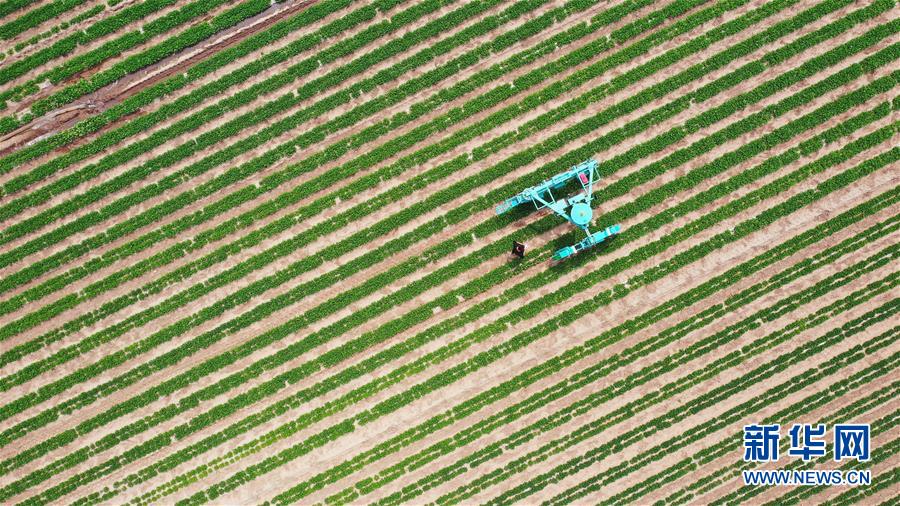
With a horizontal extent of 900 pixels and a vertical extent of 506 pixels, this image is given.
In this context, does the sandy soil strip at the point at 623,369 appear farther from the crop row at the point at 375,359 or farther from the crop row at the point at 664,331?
the crop row at the point at 375,359

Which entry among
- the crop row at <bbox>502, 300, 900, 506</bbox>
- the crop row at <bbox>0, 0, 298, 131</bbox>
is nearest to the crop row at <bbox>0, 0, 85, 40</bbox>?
the crop row at <bbox>0, 0, 298, 131</bbox>

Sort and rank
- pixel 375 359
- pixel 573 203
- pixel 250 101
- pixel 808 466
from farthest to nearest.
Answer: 1. pixel 250 101
2. pixel 808 466
3. pixel 375 359
4. pixel 573 203

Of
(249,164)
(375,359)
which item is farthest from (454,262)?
(249,164)

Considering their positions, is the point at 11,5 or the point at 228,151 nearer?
the point at 11,5

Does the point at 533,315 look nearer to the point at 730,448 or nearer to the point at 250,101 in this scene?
the point at 730,448

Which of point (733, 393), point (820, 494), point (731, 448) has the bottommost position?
point (820, 494)

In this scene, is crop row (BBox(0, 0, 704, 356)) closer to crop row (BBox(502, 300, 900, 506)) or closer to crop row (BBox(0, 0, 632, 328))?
crop row (BBox(0, 0, 632, 328))
